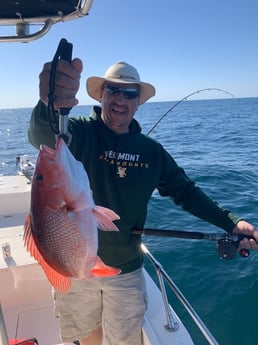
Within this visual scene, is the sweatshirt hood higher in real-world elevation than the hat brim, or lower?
lower

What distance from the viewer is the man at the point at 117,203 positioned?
7.31 ft

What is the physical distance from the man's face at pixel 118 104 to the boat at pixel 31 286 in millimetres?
778

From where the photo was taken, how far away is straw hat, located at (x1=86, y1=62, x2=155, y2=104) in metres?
2.35

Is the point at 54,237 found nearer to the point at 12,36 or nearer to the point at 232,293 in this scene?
the point at 12,36

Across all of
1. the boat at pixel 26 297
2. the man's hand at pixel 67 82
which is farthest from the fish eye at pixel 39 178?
the boat at pixel 26 297

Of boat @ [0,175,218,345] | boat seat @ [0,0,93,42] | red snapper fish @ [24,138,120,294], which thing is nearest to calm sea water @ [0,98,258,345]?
boat @ [0,175,218,345]

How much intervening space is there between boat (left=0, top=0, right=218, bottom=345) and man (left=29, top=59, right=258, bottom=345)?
24 centimetres

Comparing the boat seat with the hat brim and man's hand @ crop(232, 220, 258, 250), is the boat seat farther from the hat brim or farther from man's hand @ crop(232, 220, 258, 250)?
man's hand @ crop(232, 220, 258, 250)

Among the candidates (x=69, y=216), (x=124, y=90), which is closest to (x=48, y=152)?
(x=69, y=216)

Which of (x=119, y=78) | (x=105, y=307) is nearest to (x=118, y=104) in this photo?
(x=119, y=78)

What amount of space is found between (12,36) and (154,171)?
1.28 meters

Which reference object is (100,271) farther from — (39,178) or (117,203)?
(117,203)

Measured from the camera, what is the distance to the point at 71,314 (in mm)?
2307

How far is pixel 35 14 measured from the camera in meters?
1.57
